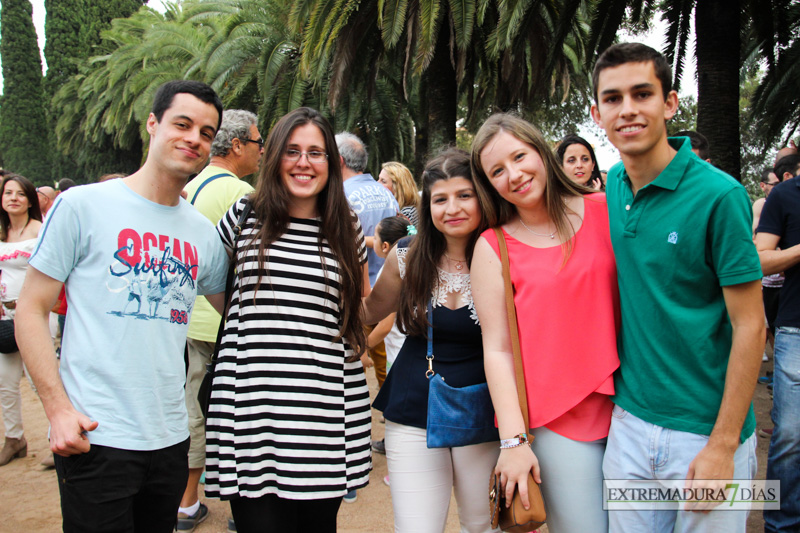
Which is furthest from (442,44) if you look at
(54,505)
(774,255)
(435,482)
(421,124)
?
(435,482)

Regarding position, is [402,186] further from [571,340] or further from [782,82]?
[782,82]

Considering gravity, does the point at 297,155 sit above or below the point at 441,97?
below

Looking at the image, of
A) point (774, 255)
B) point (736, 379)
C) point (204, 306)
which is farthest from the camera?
point (204, 306)

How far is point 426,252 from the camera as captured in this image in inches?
97.4

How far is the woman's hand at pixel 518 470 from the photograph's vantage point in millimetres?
1944

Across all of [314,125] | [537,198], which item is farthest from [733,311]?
[314,125]

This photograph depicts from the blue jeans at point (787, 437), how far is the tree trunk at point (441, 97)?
7.11 m

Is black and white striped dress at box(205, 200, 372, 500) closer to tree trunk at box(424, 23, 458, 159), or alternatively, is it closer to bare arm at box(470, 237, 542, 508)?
bare arm at box(470, 237, 542, 508)

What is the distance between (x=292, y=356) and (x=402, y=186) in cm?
360

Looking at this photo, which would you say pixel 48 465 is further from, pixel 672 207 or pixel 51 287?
pixel 672 207

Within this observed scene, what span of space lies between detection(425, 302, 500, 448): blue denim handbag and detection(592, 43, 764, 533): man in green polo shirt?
1.56ft

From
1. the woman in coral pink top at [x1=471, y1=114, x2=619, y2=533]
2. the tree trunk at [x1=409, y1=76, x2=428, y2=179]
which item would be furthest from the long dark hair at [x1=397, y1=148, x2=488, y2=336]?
the tree trunk at [x1=409, y1=76, x2=428, y2=179]

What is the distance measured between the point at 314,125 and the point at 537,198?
1.00m

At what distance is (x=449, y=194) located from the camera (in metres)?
2.37
